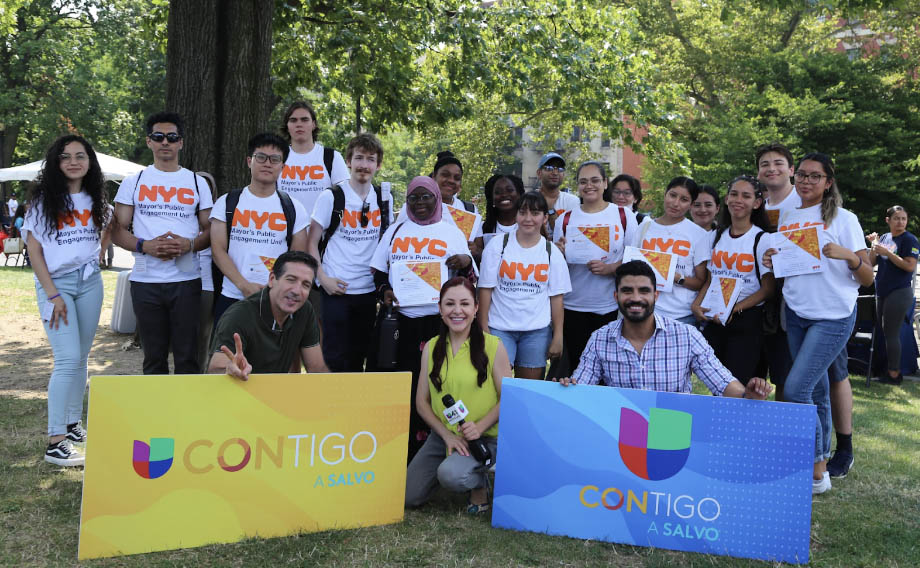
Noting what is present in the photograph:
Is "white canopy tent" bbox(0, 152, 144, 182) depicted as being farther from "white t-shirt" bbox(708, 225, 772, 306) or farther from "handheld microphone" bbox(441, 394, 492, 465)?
"white t-shirt" bbox(708, 225, 772, 306)

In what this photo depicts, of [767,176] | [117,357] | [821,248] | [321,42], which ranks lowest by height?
[117,357]

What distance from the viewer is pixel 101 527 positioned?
336 cm

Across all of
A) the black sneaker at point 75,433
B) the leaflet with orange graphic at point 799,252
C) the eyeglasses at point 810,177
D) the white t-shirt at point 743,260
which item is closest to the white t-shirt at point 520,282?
the white t-shirt at point 743,260

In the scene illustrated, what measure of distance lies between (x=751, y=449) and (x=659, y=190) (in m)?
21.8

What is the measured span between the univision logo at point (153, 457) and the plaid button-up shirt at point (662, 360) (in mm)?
2097

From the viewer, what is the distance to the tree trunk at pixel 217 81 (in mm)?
7230

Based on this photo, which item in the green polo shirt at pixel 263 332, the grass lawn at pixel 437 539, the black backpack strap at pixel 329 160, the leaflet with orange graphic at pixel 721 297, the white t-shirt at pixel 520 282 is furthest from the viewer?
the black backpack strap at pixel 329 160

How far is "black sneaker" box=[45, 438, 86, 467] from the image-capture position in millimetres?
4664

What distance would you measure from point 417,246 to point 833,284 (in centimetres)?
253

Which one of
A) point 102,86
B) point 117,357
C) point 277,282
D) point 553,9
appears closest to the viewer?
point 277,282

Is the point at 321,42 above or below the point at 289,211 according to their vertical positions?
above

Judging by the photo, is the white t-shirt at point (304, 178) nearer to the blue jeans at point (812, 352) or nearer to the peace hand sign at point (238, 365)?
the peace hand sign at point (238, 365)

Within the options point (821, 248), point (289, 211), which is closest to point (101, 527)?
point (289, 211)

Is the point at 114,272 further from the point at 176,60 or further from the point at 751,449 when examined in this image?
the point at 751,449
